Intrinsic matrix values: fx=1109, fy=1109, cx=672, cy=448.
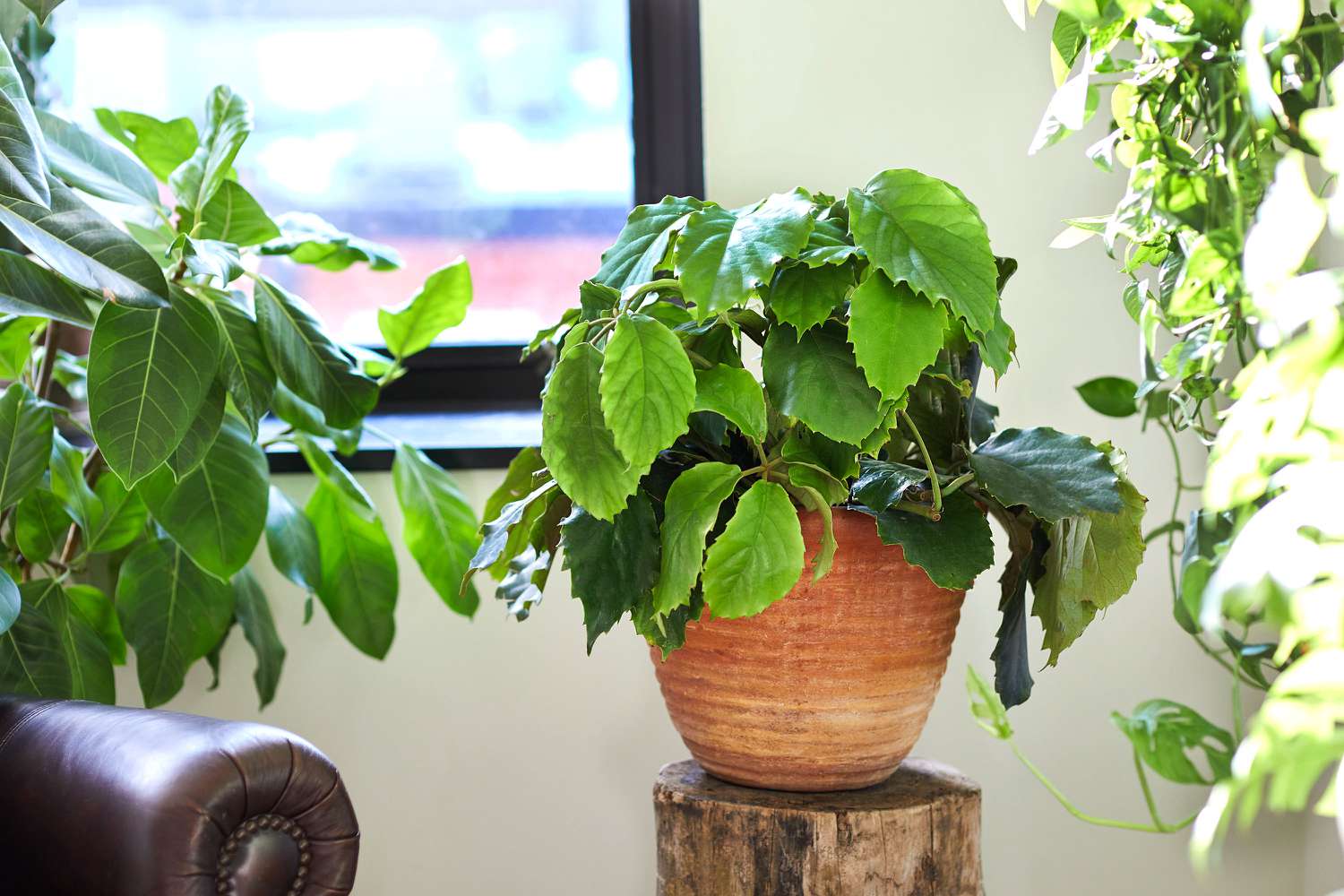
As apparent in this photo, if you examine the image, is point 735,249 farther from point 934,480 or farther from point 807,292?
point 934,480

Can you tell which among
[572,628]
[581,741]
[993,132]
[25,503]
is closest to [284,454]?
[25,503]

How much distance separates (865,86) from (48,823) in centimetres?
132

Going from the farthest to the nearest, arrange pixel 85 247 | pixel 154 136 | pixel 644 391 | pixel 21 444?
pixel 154 136, pixel 21 444, pixel 85 247, pixel 644 391

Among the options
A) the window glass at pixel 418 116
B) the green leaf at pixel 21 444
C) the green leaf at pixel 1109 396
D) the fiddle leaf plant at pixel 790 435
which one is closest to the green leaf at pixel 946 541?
the fiddle leaf plant at pixel 790 435

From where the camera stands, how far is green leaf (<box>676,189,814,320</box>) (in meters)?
0.75

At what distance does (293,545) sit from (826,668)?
757mm

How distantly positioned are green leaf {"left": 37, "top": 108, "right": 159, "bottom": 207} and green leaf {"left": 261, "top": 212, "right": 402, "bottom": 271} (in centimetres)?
15

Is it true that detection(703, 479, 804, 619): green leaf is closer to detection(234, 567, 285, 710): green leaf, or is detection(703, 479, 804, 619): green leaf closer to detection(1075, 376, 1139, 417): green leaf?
detection(1075, 376, 1139, 417): green leaf

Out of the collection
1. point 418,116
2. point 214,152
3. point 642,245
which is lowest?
point 642,245

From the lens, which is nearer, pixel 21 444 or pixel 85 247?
pixel 85 247

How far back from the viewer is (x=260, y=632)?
1.40 m

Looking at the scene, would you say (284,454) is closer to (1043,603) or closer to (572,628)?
(572,628)

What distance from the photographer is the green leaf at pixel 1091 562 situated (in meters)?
0.86

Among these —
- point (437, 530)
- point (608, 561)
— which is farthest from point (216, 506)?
point (608, 561)
